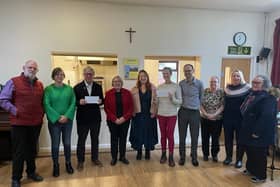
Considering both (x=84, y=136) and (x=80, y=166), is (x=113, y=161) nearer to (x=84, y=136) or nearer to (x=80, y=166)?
(x=80, y=166)

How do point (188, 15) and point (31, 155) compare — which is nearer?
point (31, 155)

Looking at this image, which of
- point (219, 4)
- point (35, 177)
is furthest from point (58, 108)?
point (219, 4)

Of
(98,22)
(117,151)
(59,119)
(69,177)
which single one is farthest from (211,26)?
(69,177)

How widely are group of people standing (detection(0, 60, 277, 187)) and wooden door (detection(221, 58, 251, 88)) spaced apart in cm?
123

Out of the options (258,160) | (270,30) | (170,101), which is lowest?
(258,160)

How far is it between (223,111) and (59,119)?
2.35 meters

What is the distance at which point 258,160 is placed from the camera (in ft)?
9.21

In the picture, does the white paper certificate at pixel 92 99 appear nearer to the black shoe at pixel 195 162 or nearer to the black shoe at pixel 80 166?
the black shoe at pixel 80 166

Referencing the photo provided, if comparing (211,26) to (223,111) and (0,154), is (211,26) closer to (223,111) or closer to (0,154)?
(223,111)

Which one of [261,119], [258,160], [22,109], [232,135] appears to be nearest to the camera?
[22,109]

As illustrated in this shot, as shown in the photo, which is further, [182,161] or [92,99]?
[182,161]

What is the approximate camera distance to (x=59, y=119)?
9.17 ft

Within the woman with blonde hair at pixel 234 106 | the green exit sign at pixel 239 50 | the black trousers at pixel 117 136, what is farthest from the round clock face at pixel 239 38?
the black trousers at pixel 117 136

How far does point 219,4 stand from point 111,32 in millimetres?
1977
